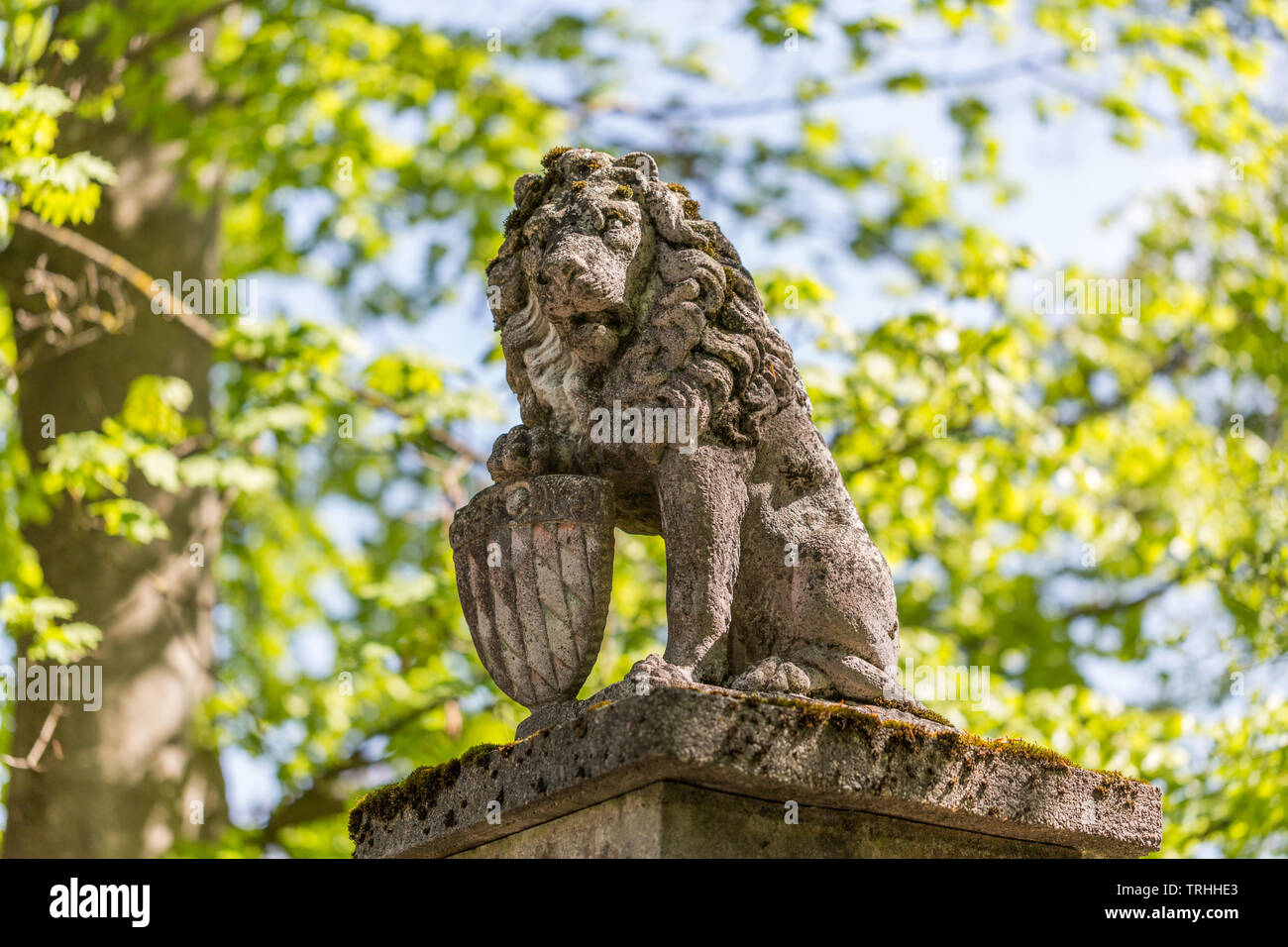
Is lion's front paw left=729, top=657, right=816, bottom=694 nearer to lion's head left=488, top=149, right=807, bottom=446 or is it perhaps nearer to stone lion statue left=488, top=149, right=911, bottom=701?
stone lion statue left=488, top=149, right=911, bottom=701

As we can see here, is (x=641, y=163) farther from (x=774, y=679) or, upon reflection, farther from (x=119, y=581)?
(x=119, y=581)

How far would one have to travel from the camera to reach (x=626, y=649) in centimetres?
880

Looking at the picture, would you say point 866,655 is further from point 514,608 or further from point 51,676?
point 51,676

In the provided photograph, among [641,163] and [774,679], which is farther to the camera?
[641,163]

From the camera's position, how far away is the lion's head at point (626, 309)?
13.5 ft

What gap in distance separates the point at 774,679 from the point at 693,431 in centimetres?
72

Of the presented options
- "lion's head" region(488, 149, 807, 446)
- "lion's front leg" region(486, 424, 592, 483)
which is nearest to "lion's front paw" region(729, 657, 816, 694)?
"lion's head" region(488, 149, 807, 446)

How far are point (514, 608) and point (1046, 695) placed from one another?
5657mm

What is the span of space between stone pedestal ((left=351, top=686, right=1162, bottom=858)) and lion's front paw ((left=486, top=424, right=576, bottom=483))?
80 cm

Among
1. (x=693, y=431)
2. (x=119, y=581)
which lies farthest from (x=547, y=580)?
(x=119, y=581)

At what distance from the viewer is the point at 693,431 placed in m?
4.03

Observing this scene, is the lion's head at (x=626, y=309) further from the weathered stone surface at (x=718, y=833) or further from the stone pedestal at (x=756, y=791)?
the weathered stone surface at (x=718, y=833)

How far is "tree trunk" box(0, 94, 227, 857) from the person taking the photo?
28.6 ft
